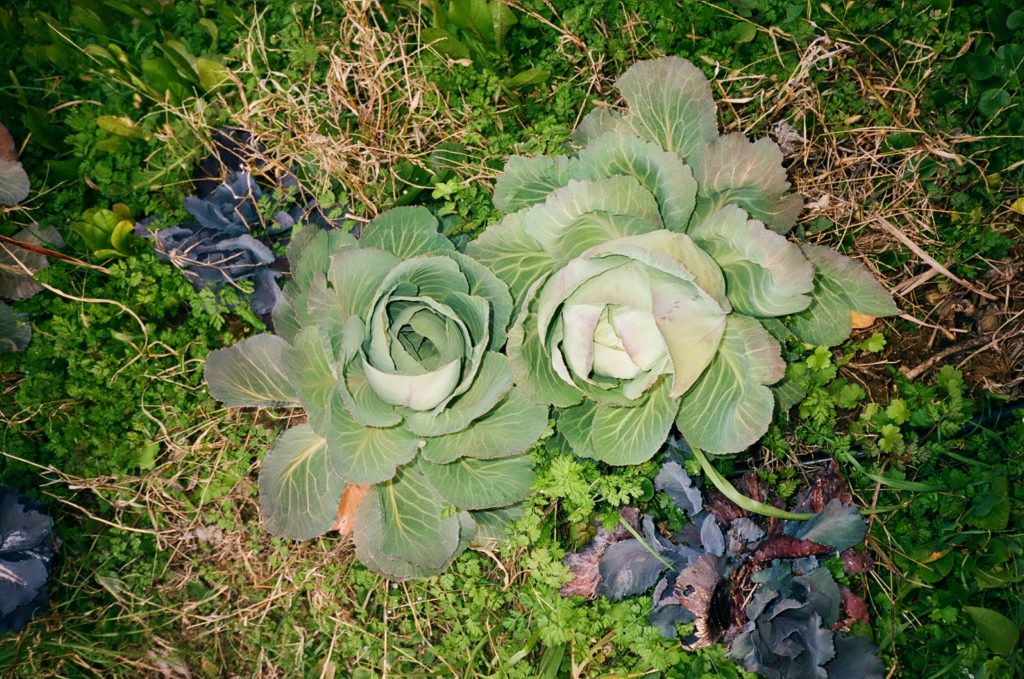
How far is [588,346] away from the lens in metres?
1.88

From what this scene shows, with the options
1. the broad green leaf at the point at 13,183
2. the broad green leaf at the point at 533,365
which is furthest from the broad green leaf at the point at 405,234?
the broad green leaf at the point at 13,183

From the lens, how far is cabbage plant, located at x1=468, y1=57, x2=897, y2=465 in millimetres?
1850

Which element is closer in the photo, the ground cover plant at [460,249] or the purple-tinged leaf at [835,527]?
the purple-tinged leaf at [835,527]

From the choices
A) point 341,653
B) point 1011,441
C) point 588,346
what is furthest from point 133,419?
point 1011,441

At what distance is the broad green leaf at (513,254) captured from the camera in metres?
2.14

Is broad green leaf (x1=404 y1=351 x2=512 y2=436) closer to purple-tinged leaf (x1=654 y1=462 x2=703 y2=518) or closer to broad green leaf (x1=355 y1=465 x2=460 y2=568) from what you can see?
broad green leaf (x1=355 y1=465 x2=460 y2=568)

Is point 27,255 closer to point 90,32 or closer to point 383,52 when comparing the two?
point 90,32

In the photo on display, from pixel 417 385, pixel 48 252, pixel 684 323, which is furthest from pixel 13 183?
pixel 684 323

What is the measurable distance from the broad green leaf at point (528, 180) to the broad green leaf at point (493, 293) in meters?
0.25

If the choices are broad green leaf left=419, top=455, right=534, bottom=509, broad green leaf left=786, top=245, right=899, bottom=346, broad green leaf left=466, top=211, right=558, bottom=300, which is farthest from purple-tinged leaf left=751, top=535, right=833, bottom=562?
broad green leaf left=466, top=211, right=558, bottom=300

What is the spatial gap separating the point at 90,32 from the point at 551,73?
5.88 ft

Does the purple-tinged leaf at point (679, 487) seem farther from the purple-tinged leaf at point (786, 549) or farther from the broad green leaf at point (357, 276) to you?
the broad green leaf at point (357, 276)

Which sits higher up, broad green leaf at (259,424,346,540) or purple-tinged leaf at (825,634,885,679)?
broad green leaf at (259,424,346,540)

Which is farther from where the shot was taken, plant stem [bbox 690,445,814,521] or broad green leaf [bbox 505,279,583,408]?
plant stem [bbox 690,445,814,521]
